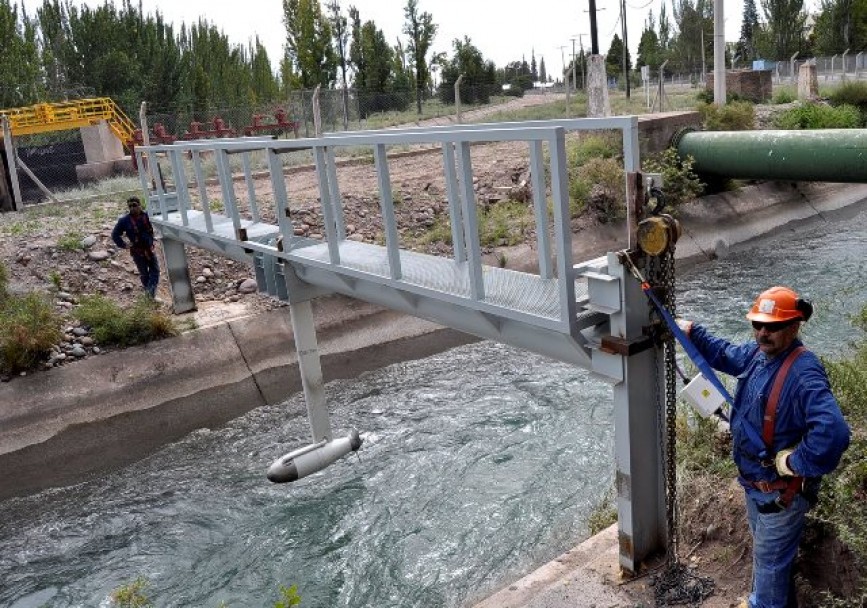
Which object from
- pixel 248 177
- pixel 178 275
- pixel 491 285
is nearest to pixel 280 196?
pixel 248 177

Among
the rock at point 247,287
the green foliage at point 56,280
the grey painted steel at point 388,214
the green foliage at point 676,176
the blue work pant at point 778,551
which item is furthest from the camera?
the green foliage at point 676,176

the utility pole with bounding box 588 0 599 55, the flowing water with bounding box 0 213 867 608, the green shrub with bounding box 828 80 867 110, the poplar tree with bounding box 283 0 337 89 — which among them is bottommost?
the flowing water with bounding box 0 213 867 608

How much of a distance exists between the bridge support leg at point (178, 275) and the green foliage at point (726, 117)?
38.8ft

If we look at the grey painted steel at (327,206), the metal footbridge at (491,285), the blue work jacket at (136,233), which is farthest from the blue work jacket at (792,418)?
the blue work jacket at (136,233)

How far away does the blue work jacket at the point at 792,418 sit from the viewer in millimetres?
3191

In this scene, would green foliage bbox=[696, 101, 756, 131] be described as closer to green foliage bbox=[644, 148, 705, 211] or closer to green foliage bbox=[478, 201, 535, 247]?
green foliage bbox=[644, 148, 705, 211]

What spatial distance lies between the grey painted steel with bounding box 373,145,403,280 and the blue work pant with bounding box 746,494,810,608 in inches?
122

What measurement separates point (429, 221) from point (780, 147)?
5979mm

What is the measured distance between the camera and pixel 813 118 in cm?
1834

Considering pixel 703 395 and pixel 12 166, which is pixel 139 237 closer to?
pixel 12 166

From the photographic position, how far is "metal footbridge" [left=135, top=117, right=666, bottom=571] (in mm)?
4316

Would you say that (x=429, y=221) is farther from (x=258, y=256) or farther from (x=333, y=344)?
(x=258, y=256)

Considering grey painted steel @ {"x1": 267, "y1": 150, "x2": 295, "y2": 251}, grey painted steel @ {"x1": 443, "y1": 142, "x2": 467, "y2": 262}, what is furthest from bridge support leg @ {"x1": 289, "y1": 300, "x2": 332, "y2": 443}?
grey painted steel @ {"x1": 443, "y1": 142, "x2": 467, "y2": 262}

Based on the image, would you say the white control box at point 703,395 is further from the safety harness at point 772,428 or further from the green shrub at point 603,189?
the green shrub at point 603,189
